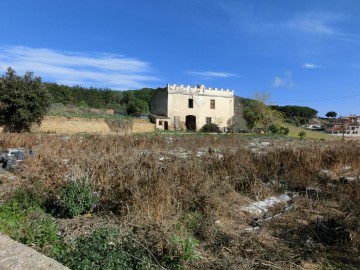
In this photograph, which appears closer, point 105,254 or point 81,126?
point 105,254

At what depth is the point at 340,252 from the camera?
4008mm

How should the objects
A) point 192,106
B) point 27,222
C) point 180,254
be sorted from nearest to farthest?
1. point 180,254
2. point 27,222
3. point 192,106

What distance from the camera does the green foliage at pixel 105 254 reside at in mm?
3002

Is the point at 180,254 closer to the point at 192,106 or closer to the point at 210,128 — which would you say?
the point at 210,128

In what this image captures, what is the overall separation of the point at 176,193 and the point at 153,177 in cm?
52

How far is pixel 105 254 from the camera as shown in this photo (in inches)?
123

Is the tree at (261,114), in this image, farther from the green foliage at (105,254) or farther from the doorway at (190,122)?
the green foliage at (105,254)

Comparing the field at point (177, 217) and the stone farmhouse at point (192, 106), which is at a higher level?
the stone farmhouse at point (192, 106)

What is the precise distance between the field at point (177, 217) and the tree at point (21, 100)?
1888 cm

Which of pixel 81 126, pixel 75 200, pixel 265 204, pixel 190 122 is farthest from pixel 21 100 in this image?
pixel 190 122

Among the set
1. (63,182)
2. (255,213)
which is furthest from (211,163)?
(63,182)

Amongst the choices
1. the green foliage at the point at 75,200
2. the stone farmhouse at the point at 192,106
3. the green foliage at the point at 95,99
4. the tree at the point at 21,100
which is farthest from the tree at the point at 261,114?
the green foliage at the point at 75,200

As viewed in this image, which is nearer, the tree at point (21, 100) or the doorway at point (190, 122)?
the tree at point (21, 100)

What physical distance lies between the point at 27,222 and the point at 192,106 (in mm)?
42875
